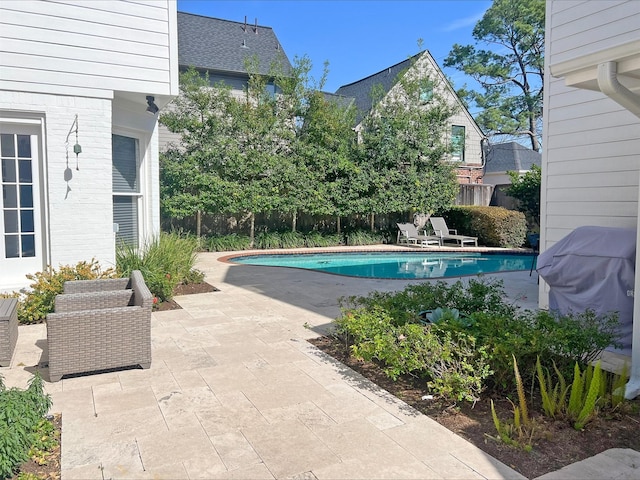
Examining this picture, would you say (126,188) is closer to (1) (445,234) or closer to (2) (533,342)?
(2) (533,342)

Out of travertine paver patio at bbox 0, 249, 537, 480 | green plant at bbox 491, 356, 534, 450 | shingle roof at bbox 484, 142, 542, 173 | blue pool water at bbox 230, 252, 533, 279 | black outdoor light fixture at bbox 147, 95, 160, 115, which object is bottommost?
blue pool water at bbox 230, 252, 533, 279

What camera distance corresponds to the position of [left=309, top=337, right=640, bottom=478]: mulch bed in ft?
8.65

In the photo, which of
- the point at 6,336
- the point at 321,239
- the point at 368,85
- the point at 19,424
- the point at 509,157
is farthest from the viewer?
the point at 509,157

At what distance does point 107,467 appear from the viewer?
8.31ft

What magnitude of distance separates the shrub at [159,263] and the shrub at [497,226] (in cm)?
1091

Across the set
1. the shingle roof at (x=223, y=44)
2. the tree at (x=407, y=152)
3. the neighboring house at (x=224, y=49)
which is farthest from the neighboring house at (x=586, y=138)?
the shingle roof at (x=223, y=44)

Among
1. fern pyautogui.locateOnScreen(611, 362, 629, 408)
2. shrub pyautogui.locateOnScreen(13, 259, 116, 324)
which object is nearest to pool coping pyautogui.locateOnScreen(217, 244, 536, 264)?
shrub pyautogui.locateOnScreen(13, 259, 116, 324)

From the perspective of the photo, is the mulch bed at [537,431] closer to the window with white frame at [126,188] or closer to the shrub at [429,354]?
the shrub at [429,354]

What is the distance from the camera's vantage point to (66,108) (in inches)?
232

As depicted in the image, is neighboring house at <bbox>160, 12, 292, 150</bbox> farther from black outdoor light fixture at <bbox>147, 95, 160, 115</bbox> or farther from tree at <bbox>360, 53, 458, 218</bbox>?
black outdoor light fixture at <bbox>147, 95, 160, 115</bbox>

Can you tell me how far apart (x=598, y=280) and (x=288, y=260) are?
9.54 meters

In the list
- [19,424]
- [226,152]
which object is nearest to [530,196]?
[226,152]

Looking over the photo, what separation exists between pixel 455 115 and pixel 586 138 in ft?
53.6

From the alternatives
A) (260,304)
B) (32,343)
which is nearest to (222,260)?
(260,304)
